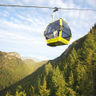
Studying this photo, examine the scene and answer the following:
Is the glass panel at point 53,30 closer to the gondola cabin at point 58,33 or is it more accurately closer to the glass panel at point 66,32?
the gondola cabin at point 58,33

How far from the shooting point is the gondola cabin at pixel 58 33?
12216 millimetres

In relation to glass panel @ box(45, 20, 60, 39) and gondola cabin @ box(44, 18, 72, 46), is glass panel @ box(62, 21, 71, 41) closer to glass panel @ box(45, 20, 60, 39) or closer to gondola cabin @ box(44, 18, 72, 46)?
gondola cabin @ box(44, 18, 72, 46)

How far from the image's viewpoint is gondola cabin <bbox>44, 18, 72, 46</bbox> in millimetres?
12216

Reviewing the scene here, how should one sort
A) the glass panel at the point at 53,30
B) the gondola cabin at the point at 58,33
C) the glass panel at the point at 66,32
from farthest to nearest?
the glass panel at the point at 66,32
the glass panel at the point at 53,30
the gondola cabin at the point at 58,33

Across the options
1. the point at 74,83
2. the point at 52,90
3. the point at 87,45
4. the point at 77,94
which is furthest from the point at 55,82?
the point at 87,45

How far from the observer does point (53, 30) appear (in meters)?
A: 12.8

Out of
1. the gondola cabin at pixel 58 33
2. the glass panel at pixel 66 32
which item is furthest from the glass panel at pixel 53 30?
the glass panel at pixel 66 32

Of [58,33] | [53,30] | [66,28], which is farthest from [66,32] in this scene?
[53,30]

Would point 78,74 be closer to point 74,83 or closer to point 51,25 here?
point 74,83

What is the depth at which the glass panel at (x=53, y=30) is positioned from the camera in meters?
12.4

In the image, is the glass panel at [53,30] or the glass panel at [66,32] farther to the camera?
the glass panel at [66,32]

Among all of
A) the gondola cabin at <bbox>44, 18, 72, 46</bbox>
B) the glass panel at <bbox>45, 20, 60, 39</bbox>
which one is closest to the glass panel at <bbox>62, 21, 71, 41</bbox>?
the gondola cabin at <bbox>44, 18, 72, 46</bbox>

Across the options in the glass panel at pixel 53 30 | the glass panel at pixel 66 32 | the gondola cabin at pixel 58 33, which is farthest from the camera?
the glass panel at pixel 66 32

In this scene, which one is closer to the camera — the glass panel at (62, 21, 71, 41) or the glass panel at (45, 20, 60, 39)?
the glass panel at (45, 20, 60, 39)
